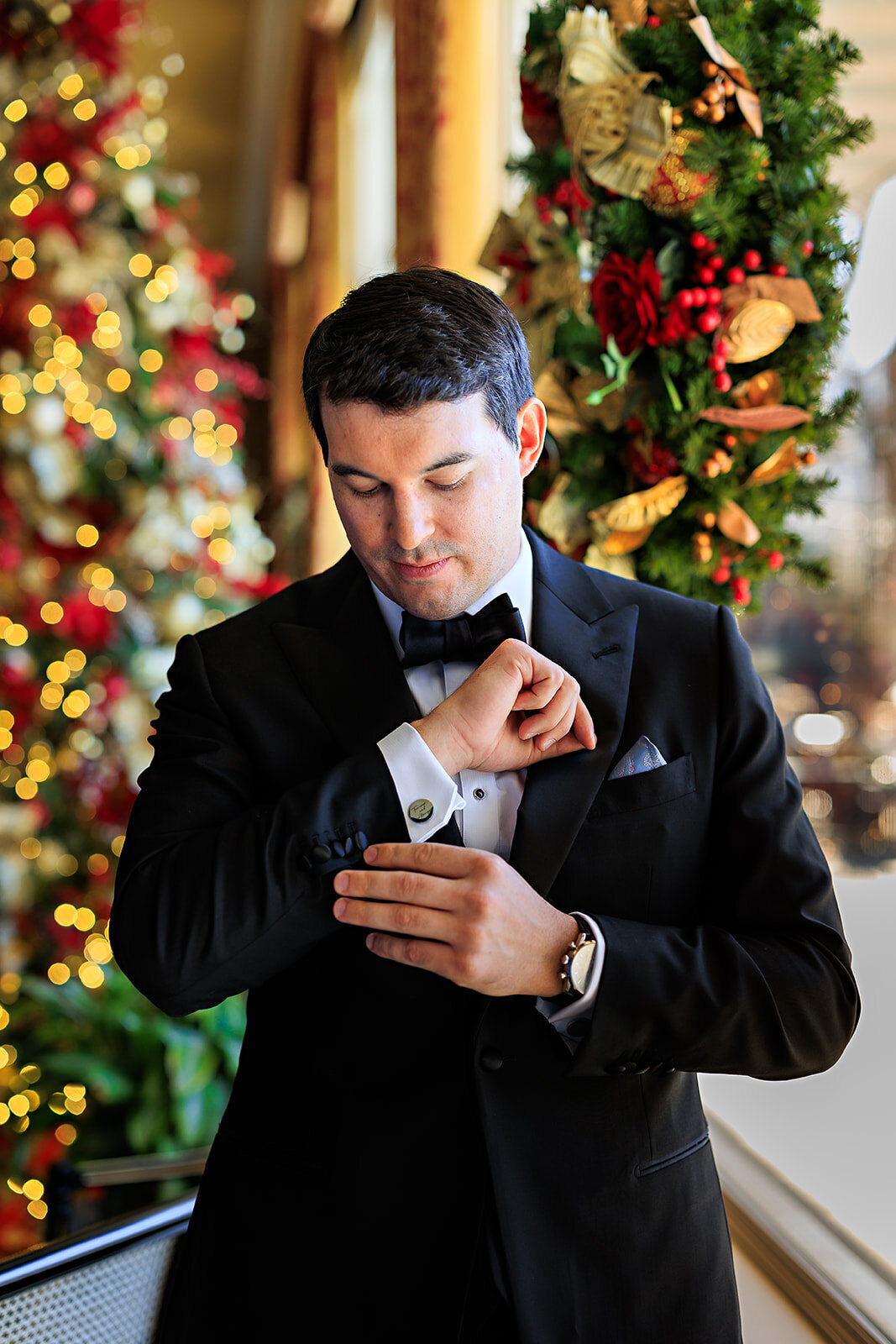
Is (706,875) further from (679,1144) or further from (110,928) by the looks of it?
(110,928)

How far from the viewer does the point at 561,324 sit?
159 centimetres

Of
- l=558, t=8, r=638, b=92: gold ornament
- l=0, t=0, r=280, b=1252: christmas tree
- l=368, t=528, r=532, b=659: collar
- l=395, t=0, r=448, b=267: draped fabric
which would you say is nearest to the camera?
l=368, t=528, r=532, b=659: collar

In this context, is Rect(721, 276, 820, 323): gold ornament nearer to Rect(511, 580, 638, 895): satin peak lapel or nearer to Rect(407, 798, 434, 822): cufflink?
Rect(511, 580, 638, 895): satin peak lapel

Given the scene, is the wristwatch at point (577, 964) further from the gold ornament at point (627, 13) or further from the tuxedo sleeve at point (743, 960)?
the gold ornament at point (627, 13)

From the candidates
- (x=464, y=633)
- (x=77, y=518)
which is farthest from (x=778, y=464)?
(x=77, y=518)

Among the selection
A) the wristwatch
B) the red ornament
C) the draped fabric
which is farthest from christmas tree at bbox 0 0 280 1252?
the wristwatch

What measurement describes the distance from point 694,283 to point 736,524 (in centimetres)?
32

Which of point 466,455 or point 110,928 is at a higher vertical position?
point 466,455

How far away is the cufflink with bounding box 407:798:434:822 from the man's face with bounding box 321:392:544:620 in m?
0.20

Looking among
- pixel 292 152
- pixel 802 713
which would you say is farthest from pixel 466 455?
pixel 292 152

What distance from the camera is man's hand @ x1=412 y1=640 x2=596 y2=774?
1.03 meters

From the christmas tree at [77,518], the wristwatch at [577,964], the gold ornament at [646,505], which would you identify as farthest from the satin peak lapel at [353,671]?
the christmas tree at [77,518]

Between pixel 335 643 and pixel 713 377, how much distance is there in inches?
24.8

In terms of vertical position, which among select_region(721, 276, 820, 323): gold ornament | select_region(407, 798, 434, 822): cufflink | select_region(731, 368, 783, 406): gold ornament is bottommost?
select_region(407, 798, 434, 822): cufflink
